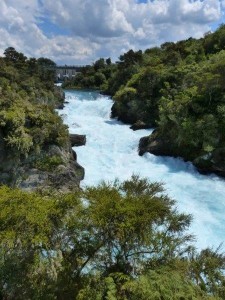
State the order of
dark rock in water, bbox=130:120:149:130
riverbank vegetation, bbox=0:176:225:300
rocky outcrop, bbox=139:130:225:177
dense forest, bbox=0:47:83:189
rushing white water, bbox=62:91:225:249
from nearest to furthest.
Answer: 1. riverbank vegetation, bbox=0:176:225:300
2. rushing white water, bbox=62:91:225:249
3. dense forest, bbox=0:47:83:189
4. rocky outcrop, bbox=139:130:225:177
5. dark rock in water, bbox=130:120:149:130

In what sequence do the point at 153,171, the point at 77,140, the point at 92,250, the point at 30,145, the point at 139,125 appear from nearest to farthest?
the point at 92,250, the point at 30,145, the point at 153,171, the point at 77,140, the point at 139,125

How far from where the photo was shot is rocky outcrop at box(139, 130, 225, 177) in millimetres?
27688

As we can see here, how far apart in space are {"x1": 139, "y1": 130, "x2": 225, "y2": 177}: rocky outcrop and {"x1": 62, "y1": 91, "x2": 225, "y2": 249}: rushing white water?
1.92 feet

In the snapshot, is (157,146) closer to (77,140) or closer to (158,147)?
(158,147)

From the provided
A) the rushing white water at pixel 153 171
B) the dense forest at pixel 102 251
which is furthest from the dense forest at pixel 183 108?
the dense forest at pixel 102 251

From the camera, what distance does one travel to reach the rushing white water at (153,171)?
20.0 meters

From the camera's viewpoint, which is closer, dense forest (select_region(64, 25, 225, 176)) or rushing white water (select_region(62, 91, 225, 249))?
rushing white water (select_region(62, 91, 225, 249))

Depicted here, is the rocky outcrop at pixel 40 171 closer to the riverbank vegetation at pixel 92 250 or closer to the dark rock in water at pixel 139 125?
the riverbank vegetation at pixel 92 250

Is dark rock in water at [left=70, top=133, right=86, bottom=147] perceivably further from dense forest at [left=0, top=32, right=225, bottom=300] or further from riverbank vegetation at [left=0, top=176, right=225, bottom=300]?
riverbank vegetation at [left=0, top=176, right=225, bottom=300]

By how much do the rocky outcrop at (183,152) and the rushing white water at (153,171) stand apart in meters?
0.59

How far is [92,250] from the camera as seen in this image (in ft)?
37.1

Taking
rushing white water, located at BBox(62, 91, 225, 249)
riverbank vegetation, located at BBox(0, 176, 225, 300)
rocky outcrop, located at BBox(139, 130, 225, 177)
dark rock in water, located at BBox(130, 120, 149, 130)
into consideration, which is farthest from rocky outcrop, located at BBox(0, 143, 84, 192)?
dark rock in water, located at BBox(130, 120, 149, 130)

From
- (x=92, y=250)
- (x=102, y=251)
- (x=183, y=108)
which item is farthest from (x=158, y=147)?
(x=92, y=250)

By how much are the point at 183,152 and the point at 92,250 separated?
20.5m
